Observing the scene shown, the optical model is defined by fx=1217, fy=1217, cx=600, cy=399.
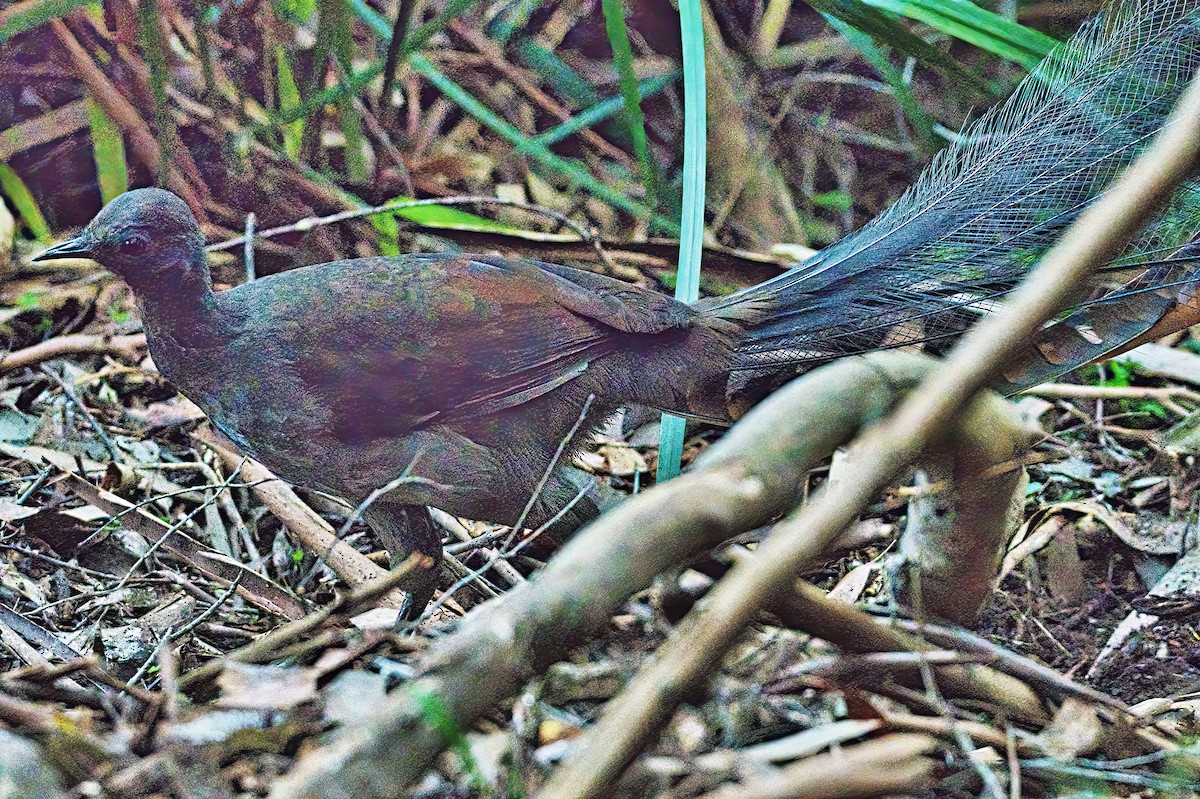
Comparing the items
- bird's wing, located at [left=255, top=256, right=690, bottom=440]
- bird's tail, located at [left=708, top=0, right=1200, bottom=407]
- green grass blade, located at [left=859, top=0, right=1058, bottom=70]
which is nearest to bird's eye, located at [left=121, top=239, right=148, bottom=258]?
bird's wing, located at [left=255, top=256, right=690, bottom=440]

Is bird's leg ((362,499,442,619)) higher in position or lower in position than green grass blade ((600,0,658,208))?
lower

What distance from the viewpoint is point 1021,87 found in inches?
113

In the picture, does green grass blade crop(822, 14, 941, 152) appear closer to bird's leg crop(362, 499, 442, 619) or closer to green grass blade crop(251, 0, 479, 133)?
green grass blade crop(251, 0, 479, 133)

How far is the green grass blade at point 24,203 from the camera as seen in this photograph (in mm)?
4512

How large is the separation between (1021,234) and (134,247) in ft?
6.66

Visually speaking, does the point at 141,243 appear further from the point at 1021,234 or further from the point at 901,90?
the point at 901,90

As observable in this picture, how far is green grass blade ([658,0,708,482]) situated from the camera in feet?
10.9

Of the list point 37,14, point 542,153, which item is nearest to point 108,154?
point 37,14

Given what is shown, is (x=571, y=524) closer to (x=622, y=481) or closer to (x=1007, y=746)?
(x=622, y=481)

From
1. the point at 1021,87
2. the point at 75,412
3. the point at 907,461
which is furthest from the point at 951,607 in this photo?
the point at 75,412

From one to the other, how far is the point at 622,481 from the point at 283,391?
1377 millimetres

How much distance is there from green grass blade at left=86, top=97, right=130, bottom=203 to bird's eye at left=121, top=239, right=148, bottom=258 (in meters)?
1.76

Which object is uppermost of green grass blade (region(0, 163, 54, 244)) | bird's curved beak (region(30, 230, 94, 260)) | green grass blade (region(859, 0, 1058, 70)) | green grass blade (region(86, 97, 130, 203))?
green grass blade (region(859, 0, 1058, 70))

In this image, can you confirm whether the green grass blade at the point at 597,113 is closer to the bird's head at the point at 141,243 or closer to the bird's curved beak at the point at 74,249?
the bird's head at the point at 141,243
